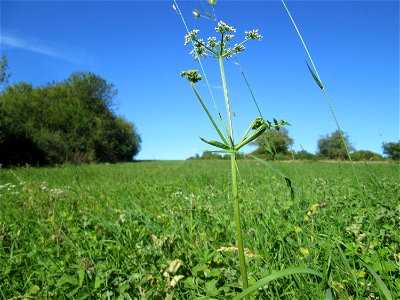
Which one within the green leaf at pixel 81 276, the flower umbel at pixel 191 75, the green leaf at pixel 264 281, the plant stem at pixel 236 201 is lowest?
the green leaf at pixel 81 276

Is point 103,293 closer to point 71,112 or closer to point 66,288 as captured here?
point 66,288

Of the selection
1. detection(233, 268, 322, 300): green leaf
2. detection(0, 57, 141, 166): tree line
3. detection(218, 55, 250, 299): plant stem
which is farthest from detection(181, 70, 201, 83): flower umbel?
detection(0, 57, 141, 166): tree line

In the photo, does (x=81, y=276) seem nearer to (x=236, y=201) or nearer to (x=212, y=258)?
(x=212, y=258)

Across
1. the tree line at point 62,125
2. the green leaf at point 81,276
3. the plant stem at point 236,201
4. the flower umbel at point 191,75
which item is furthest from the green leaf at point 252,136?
the tree line at point 62,125

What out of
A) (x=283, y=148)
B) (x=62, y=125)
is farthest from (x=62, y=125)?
(x=283, y=148)

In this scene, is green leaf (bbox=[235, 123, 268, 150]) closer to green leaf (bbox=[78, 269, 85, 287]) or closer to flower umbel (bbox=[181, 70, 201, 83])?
flower umbel (bbox=[181, 70, 201, 83])

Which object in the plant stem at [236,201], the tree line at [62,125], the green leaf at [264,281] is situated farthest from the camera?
the tree line at [62,125]

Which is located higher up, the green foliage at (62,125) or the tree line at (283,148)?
the green foliage at (62,125)

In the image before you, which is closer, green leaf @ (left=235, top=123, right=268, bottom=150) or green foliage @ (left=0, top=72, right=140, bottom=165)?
green leaf @ (left=235, top=123, right=268, bottom=150)

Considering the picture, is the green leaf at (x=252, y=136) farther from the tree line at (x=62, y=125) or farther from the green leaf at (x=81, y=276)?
the tree line at (x=62, y=125)

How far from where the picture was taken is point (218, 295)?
1628 millimetres

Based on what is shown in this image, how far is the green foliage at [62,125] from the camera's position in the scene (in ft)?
104

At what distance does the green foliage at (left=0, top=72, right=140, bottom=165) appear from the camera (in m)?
31.8

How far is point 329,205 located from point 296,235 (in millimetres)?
959
